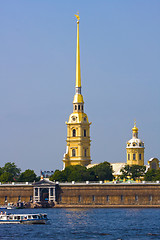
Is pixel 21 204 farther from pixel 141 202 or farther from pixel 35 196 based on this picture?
pixel 141 202

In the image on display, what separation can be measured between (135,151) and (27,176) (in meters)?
26.5


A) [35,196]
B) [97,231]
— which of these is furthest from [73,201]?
[97,231]

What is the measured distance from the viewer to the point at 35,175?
17625 centimetres

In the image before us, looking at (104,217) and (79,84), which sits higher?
(79,84)

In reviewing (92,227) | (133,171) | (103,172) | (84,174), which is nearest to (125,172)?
(133,171)

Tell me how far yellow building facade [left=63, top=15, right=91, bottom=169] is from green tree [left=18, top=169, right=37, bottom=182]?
16.4m

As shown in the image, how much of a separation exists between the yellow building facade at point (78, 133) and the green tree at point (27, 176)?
16.4 meters

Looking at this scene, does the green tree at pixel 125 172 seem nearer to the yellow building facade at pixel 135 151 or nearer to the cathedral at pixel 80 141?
the yellow building facade at pixel 135 151

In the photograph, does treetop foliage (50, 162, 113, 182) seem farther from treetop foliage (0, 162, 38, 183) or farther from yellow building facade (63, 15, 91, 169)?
yellow building facade (63, 15, 91, 169)

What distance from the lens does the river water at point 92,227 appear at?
99.9 meters

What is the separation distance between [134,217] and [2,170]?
62502mm

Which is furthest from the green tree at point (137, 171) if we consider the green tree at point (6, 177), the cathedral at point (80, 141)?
the green tree at point (6, 177)

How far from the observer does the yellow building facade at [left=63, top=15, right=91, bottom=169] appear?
7510 inches

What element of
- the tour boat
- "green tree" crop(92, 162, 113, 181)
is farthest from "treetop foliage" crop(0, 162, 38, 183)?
the tour boat
